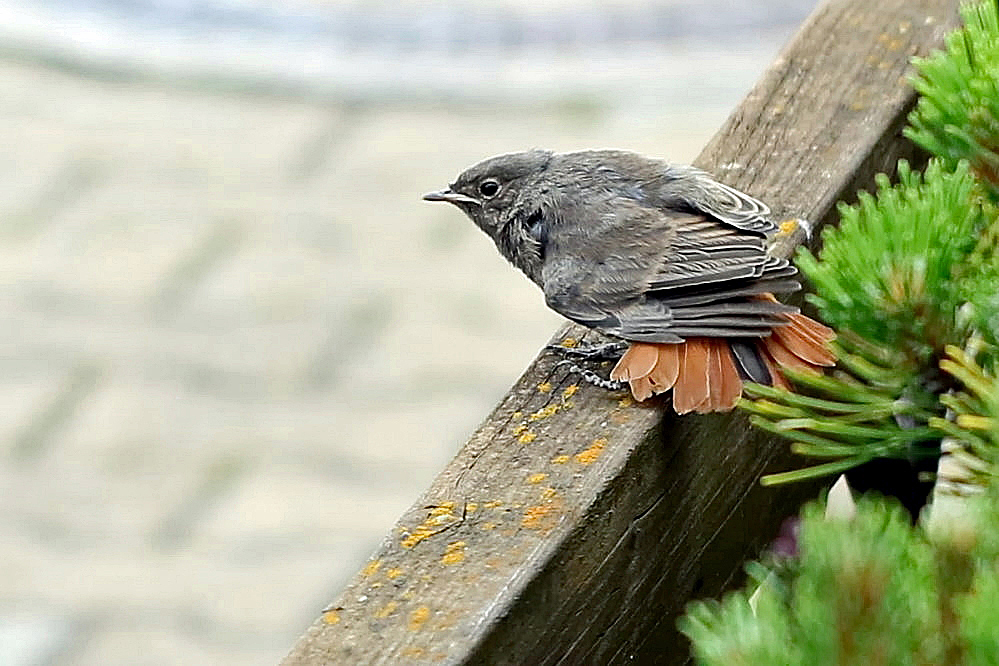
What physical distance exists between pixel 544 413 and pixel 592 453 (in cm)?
11

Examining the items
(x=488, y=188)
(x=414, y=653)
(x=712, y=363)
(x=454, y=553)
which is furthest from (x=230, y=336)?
(x=414, y=653)

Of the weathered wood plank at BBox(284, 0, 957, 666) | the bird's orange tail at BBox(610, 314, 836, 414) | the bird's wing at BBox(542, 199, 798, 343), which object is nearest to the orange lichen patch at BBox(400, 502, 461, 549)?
the weathered wood plank at BBox(284, 0, 957, 666)

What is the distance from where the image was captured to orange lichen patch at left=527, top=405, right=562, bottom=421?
1.52 metres

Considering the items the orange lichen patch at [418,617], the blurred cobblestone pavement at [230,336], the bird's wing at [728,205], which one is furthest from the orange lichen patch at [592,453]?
the blurred cobblestone pavement at [230,336]

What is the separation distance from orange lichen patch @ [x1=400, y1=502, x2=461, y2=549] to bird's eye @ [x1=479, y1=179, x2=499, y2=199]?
92 cm

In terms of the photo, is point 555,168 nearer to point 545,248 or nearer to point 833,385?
point 545,248

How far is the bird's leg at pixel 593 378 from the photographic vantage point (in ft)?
5.07

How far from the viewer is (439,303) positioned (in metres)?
4.99

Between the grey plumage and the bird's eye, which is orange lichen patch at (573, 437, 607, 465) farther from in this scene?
the bird's eye

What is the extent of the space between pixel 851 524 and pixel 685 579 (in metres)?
0.65

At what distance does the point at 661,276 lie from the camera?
70.7 inches

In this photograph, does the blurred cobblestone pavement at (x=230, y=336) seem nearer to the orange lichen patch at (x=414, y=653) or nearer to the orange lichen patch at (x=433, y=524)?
the orange lichen patch at (x=433, y=524)

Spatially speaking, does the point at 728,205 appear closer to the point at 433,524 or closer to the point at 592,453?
the point at 592,453

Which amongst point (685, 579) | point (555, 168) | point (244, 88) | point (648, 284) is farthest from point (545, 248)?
point (244, 88)
